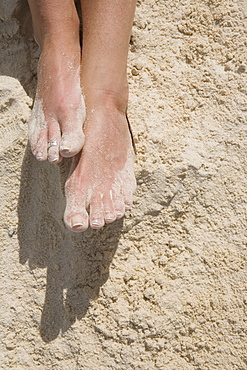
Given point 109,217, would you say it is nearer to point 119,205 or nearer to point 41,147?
point 119,205

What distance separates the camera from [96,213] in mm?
1163

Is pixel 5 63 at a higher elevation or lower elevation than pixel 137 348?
higher

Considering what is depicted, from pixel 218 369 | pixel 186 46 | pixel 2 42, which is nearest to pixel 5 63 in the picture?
pixel 2 42

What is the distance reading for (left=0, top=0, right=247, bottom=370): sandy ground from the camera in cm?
125

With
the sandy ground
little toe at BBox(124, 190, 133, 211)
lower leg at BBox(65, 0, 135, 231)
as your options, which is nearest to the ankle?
lower leg at BBox(65, 0, 135, 231)

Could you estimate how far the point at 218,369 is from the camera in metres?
1.26

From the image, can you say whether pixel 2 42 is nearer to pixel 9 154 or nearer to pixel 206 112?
pixel 9 154

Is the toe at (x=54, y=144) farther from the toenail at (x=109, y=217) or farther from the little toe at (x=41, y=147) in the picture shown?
the toenail at (x=109, y=217)

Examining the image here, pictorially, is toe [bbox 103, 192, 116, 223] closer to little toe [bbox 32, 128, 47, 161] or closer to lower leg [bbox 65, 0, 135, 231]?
lower leg [bbox 65, 0, 135, 231]

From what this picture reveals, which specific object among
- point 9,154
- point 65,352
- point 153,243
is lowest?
point 65,352

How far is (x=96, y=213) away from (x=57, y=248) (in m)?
0.24

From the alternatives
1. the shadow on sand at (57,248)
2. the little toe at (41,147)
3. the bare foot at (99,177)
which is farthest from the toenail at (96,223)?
the little toe at (41,147)

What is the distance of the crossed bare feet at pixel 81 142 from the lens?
1.16 metres

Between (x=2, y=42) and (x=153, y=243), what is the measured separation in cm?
87
